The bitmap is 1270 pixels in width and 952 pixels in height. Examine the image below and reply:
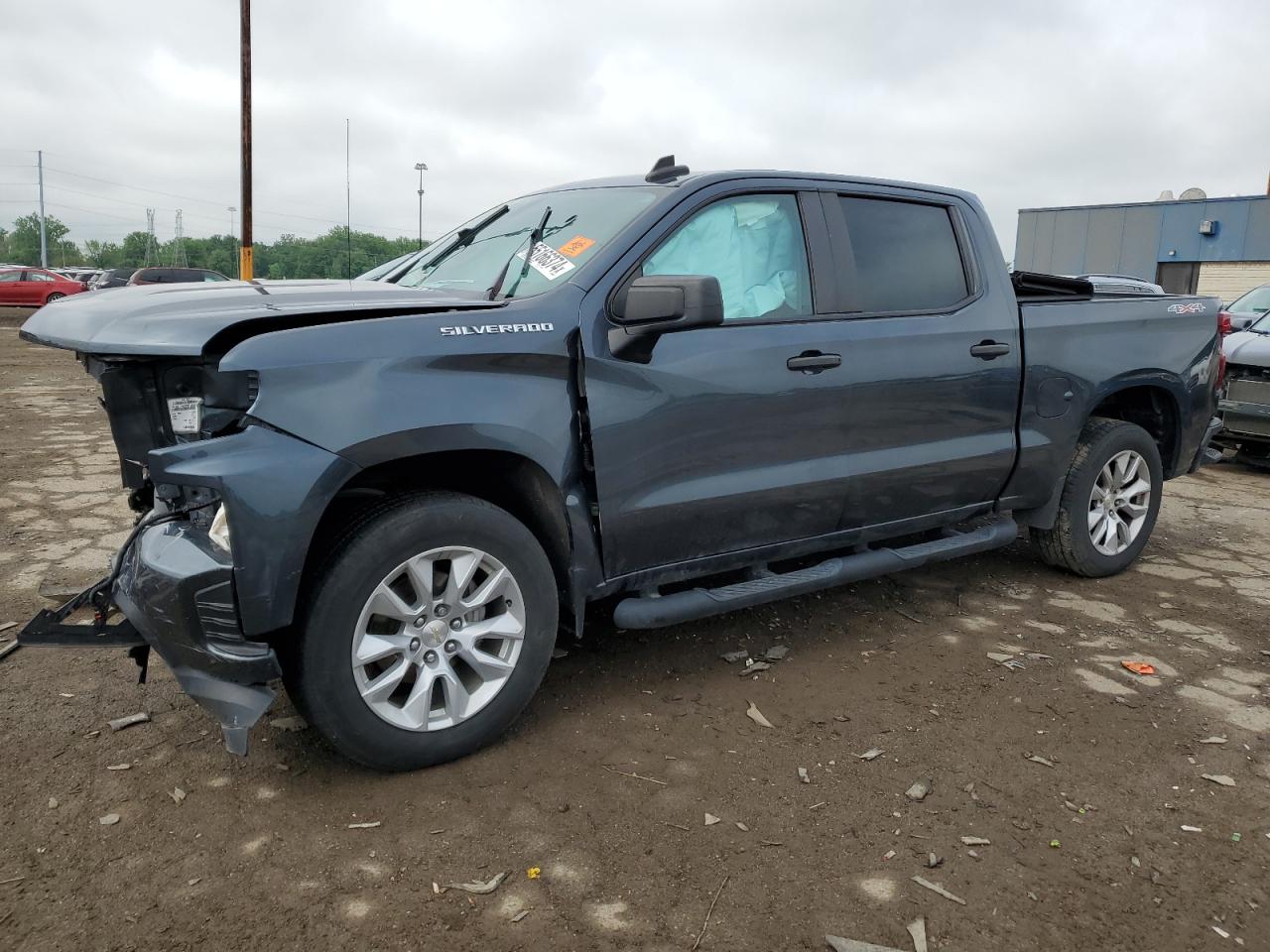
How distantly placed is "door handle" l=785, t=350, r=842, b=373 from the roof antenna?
2.72 feet

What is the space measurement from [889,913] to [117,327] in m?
2.61

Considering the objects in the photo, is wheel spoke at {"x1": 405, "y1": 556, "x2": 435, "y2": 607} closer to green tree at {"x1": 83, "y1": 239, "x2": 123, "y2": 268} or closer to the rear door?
the rear door

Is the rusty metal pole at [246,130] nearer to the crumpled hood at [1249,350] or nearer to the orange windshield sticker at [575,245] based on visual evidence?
the crumpled hood at [1249,350]

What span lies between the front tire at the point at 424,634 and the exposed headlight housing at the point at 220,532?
259 millimetres

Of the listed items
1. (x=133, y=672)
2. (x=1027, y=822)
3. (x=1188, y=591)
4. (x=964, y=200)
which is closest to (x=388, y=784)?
(x=133, y=672)

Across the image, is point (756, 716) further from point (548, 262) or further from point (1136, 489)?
point (1136, 489)

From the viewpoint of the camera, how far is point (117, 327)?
2.78 meters

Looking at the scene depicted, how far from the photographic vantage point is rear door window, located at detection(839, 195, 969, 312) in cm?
391

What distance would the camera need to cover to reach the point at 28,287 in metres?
30.1

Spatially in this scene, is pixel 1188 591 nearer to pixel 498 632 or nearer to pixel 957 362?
pixel 957 362

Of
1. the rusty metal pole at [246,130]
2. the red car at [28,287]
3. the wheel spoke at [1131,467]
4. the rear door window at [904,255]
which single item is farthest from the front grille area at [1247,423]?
the red car at [28,287]

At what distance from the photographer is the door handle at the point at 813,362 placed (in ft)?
11.7

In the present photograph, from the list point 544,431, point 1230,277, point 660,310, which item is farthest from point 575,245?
point 1230,277

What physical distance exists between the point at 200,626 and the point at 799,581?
6.89ft
